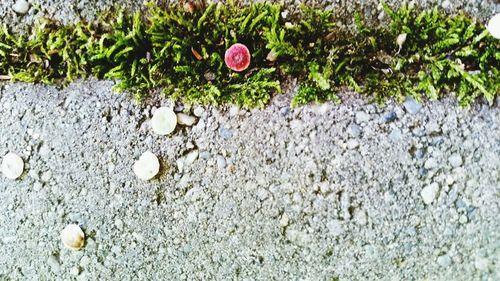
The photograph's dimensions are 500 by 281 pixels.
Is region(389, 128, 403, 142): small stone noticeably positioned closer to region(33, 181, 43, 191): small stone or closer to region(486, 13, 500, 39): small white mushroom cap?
region(486, 13, 500, 39): small white mushroom cap

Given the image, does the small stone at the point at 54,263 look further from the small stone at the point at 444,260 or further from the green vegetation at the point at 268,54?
the small stone at the point at 444,260

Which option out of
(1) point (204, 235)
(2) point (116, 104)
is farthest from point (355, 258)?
(2) point (116, 104)

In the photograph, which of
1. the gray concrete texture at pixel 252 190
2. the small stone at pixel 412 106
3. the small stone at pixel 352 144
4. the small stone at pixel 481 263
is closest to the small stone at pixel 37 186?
the gray concrete texture at pixel 252 190

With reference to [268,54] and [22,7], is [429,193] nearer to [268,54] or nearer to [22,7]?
[268,54]

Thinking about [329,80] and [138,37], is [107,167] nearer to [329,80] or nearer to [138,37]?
[138,37]

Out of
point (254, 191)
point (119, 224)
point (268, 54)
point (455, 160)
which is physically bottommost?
point (119, 224)

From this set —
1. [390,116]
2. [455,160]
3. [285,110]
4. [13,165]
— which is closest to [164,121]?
[285,110]
